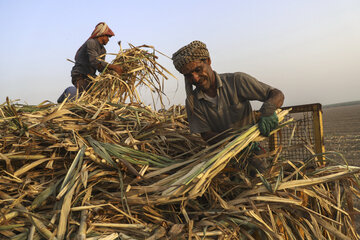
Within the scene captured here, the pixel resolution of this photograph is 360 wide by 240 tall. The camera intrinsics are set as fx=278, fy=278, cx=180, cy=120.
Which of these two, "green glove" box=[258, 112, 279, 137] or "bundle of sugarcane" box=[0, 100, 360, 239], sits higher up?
"green glove" box=[258, 112, 279, 137]

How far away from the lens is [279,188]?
1.37 metres

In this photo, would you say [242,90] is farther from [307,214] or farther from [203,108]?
[307,214]

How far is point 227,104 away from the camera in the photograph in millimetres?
2014

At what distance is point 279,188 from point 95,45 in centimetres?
293

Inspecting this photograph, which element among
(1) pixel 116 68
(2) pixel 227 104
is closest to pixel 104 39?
(1) pixel 116 68

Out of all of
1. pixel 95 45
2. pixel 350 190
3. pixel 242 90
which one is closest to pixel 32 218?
pixel 242 90

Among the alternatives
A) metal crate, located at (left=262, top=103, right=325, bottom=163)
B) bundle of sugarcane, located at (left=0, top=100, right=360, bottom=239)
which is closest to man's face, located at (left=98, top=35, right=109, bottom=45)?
bundle of sugarcane, located at (left=0, top=100, right=360, bottom=239)

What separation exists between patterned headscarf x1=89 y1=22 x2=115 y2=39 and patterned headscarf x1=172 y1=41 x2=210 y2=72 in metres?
2.07

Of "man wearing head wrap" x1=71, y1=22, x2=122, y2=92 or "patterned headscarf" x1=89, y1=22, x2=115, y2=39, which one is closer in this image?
"man wearing head wrap" x1=71, y1=22, x2=122, y2=92

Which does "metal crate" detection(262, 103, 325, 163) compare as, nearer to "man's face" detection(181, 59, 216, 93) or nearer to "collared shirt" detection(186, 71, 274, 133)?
"collared shirt" detection(186, 71, 274, 133)

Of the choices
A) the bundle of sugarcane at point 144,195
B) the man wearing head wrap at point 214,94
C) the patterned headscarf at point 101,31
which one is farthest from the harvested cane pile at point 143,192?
Result: the patterned headscarf at point 101,31

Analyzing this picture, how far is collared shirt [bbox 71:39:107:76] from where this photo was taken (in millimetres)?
3450

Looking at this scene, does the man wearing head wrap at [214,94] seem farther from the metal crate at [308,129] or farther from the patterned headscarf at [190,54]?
the metal crate at [308,129]

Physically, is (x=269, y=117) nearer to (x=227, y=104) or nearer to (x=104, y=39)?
(x=227, y=104)
